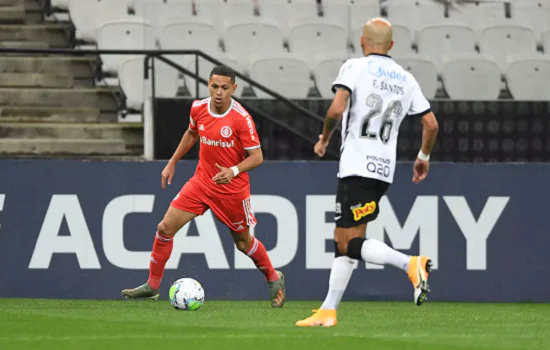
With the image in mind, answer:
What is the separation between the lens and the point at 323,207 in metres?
11.7

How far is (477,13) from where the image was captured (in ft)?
49.0

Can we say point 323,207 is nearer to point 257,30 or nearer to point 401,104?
point 257,30

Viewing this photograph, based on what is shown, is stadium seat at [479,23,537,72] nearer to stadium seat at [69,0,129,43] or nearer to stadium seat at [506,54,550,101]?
stadium seat at [506,54,550,101]

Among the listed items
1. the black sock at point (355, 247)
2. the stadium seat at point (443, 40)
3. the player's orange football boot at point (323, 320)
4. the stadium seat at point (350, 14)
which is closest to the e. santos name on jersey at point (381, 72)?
the black sock at point (355, 247)

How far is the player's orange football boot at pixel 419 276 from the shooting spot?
23.3 ft

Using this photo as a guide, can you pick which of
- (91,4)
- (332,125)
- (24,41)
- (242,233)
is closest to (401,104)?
(332,125)

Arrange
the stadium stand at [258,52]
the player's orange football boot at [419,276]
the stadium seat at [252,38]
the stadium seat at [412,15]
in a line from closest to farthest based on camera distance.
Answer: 1. the player's orange football boot at [419,276]
2. the stadium stand at [258,52]
3. the stadium seat at [252,38]
4. the stadium seat at [412,15]

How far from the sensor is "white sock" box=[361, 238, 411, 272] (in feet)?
23.9

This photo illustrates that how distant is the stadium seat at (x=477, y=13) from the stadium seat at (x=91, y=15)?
421 centimetres

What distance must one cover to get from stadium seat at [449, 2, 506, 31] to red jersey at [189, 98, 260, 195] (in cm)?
522

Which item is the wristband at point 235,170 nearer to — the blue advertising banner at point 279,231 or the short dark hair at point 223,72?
the short dark hair at point 223,72

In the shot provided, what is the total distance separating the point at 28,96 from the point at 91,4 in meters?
1.79

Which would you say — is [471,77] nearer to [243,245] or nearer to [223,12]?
[223,12]

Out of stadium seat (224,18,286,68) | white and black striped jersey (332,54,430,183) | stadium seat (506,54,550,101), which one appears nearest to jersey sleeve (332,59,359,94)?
white and black striped jersey (332,54,430,183)
